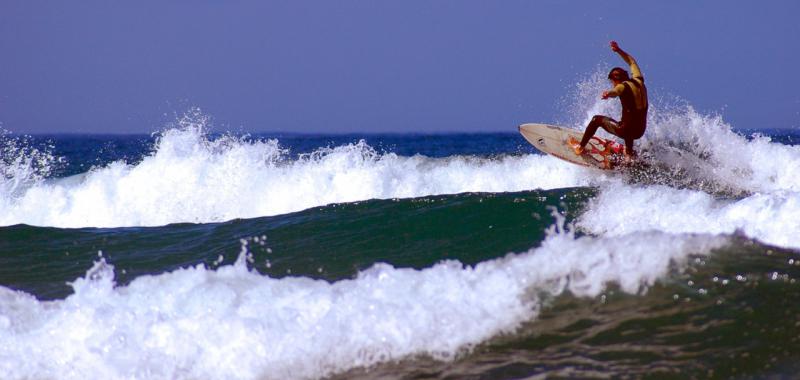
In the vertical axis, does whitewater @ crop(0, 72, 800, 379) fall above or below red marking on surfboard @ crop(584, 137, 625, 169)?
below

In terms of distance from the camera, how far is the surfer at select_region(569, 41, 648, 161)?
10039 millimetres

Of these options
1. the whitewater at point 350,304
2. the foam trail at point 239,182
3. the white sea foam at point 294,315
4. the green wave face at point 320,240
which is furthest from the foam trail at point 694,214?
the foam trail at point 239,182

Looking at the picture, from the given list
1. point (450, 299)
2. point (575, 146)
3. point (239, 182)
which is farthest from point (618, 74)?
point (239, 182)

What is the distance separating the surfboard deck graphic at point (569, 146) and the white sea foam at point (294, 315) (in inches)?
194

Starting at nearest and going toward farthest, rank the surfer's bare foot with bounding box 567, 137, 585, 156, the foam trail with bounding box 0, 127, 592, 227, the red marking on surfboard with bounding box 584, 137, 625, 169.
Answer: the red marking on surfboard with bounding box 584, 137, 625, 169 → the surfer's bare foot with bounding box 567, 137, 585, 156 → the foam trail with bounding box 0, 127, 592, 227

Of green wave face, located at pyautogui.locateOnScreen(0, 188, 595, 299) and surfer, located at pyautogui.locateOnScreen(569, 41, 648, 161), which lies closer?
green wave face, located at pyautogui.locateOnScreen(0, 188, 595, 299)

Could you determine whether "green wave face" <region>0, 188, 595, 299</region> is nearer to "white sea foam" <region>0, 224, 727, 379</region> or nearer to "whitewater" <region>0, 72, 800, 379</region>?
"whitewater" <region>0, 72, 800, 379</region>

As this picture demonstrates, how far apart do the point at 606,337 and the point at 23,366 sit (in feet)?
12.5

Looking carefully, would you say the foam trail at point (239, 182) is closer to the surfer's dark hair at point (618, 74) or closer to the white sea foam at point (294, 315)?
the surfer's dark hair at point (618, 74)

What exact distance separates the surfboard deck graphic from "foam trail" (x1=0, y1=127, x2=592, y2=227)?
0.63m

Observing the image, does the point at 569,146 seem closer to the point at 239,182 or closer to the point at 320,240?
A: the point at 320,240

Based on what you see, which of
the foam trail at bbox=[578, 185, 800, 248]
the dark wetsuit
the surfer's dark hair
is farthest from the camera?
the dark wetsuit

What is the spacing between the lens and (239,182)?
13086 mm

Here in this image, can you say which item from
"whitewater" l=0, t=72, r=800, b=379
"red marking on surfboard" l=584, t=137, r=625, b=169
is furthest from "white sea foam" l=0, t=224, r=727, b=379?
"red marking on surfboard" l=584, t=137, r=625, b=169
